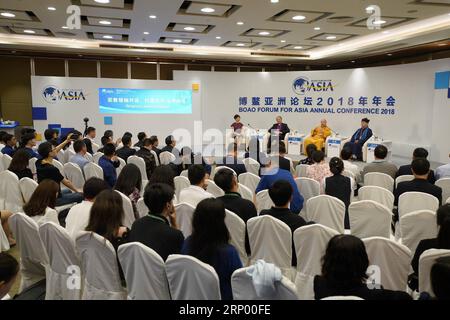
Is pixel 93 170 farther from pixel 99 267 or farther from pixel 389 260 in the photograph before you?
pixel 389 260

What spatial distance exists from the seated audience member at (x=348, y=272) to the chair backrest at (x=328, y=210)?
1.85 m

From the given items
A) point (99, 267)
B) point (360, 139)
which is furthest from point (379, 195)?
point (360, 139)

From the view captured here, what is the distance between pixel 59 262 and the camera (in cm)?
288

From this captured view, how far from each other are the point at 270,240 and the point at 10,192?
3.74 m

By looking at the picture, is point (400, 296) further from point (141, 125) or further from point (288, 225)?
point (141, 125)

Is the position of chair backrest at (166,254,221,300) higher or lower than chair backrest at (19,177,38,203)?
lower

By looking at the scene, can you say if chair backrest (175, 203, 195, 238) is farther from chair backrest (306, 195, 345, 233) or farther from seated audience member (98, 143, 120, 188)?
seated audience member (98, 143, 120, 188)

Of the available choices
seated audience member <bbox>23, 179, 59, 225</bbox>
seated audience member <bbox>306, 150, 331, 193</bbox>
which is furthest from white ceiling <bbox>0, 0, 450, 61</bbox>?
seated audience member <bbox>23, 179, 59, 225</bbox>

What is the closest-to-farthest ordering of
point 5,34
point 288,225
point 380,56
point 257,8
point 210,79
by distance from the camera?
1. point 288,225
2. point 257,8
3. point 5,34
4. point 380,56
5. point 210,79

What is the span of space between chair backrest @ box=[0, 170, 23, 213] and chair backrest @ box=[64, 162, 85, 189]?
1039 millimetres

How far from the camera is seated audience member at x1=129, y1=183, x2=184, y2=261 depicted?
8.32 ft
